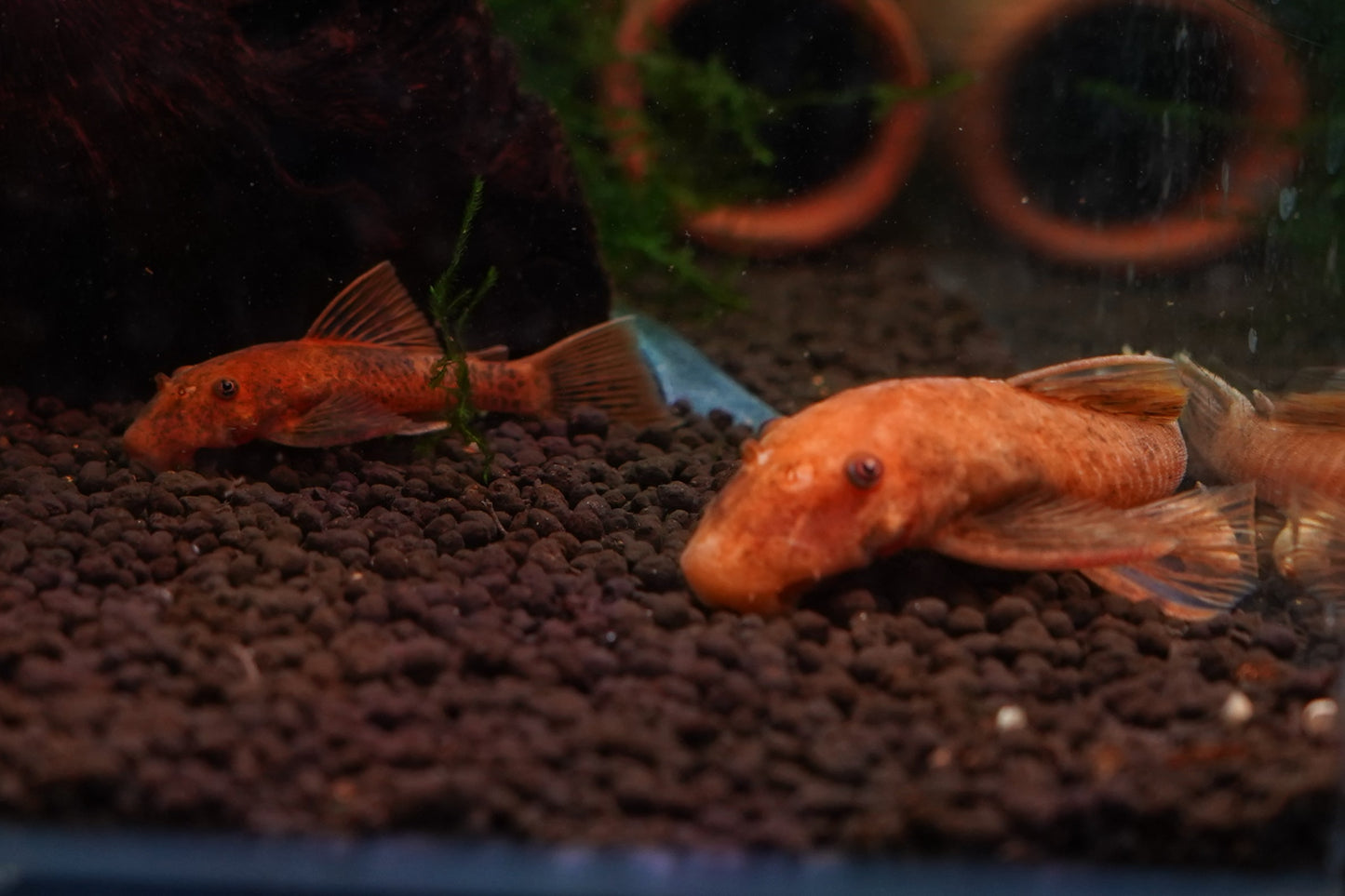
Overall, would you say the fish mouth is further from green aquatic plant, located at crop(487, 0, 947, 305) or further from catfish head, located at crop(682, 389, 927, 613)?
green aquatic plant, located at crop(487, 0, 947, 305)

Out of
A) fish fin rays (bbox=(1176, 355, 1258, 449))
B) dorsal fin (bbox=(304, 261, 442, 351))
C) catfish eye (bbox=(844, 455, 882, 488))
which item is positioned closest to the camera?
catfish eye (bbox=(844, 455, 882, 488))

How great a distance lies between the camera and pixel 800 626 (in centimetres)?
315

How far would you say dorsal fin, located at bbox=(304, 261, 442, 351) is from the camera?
5.02 meters

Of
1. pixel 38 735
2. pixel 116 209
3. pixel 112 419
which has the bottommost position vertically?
pixel 38 735

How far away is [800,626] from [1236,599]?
4.87 ft

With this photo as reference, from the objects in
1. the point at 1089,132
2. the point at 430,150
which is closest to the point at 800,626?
the point at 430,150

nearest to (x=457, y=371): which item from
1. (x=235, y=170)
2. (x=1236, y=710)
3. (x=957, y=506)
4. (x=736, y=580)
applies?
(x=235, y=170)

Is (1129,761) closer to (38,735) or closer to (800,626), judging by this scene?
(800,626)

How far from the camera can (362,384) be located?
4.84 metres

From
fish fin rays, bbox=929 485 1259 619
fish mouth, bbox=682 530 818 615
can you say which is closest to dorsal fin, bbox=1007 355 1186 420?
fish fin rays, bbox=929 485 1259 619

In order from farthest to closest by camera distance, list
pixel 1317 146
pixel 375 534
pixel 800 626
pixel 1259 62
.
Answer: pixel 1259 62, pixel 1317 146, pixel 375 534, pixel 800 626

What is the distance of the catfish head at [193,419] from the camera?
448 centimetres

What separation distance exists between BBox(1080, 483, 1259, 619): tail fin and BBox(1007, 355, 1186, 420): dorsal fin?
539 millimetres

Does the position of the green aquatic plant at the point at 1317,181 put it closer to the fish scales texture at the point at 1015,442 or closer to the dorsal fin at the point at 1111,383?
the dorsal fin at the point at 1111,383
